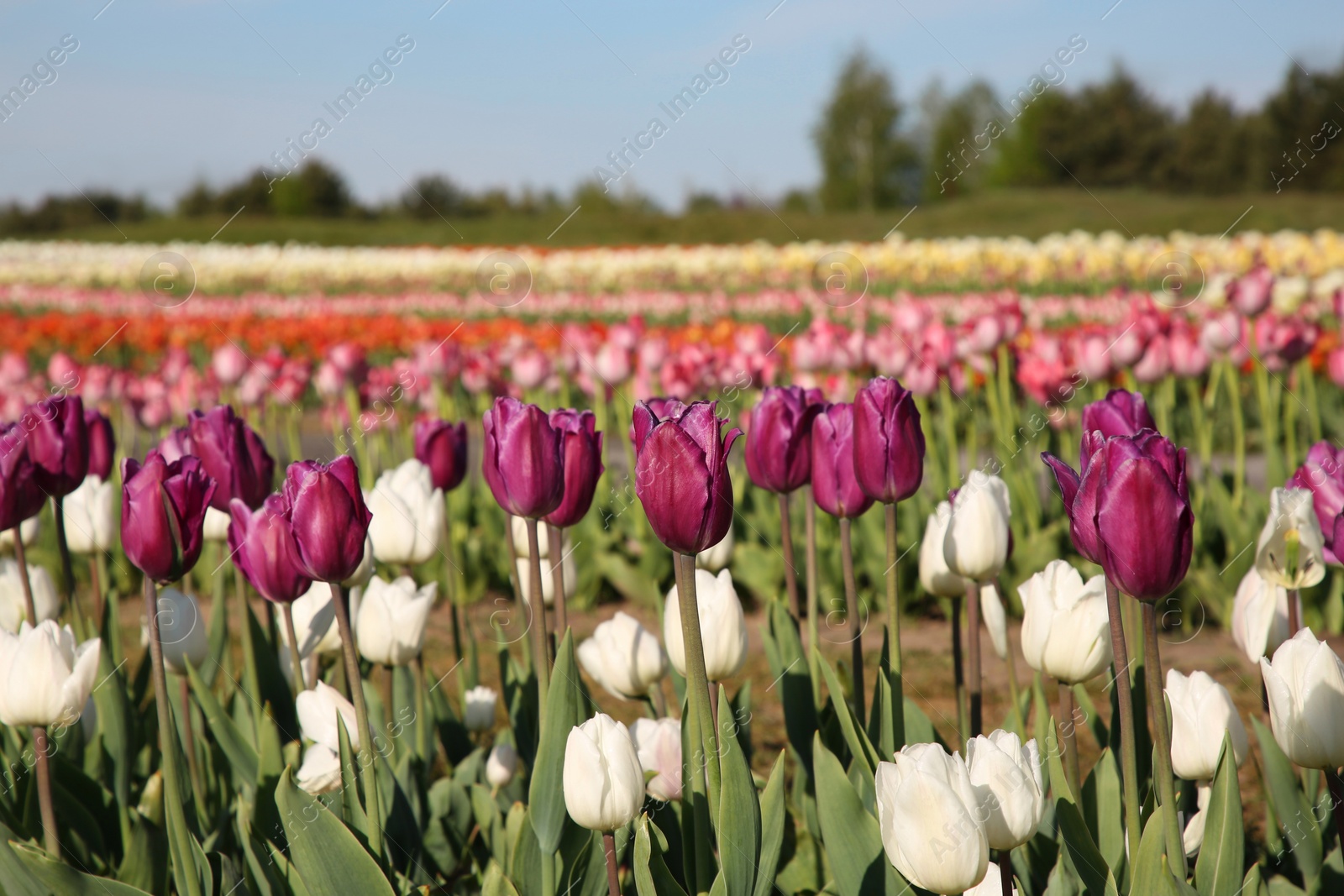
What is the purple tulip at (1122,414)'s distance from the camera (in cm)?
164

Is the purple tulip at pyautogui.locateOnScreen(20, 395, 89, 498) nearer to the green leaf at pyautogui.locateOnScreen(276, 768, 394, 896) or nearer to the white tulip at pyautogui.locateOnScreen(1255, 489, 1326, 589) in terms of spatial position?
the green leaf at pyautogui.locateOnScreen(276, 768, 394, 896)

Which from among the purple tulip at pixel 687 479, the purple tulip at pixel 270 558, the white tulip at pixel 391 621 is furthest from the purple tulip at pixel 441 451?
the purple tulip at pixel 687 479

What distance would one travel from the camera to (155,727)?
220 cm

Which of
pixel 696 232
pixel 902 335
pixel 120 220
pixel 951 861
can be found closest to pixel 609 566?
pixel 902 335

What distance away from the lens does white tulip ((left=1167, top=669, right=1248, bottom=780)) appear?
1.48 m

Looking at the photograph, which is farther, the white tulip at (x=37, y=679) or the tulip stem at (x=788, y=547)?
the tulip stem at (x=788, y=547)

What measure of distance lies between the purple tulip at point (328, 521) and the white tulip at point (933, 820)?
71cm

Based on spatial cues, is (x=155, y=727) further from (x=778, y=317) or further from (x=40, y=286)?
(x=40, y=286)

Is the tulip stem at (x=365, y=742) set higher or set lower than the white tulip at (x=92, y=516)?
lower

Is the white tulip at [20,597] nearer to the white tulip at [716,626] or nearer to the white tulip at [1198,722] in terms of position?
the white tulip at [716,626]

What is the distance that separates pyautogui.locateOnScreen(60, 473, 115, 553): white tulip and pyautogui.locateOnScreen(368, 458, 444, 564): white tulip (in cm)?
71

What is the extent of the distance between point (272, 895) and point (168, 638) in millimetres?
631

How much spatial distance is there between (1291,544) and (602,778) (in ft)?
3.67

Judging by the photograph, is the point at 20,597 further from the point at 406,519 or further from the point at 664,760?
the point at 664,760
